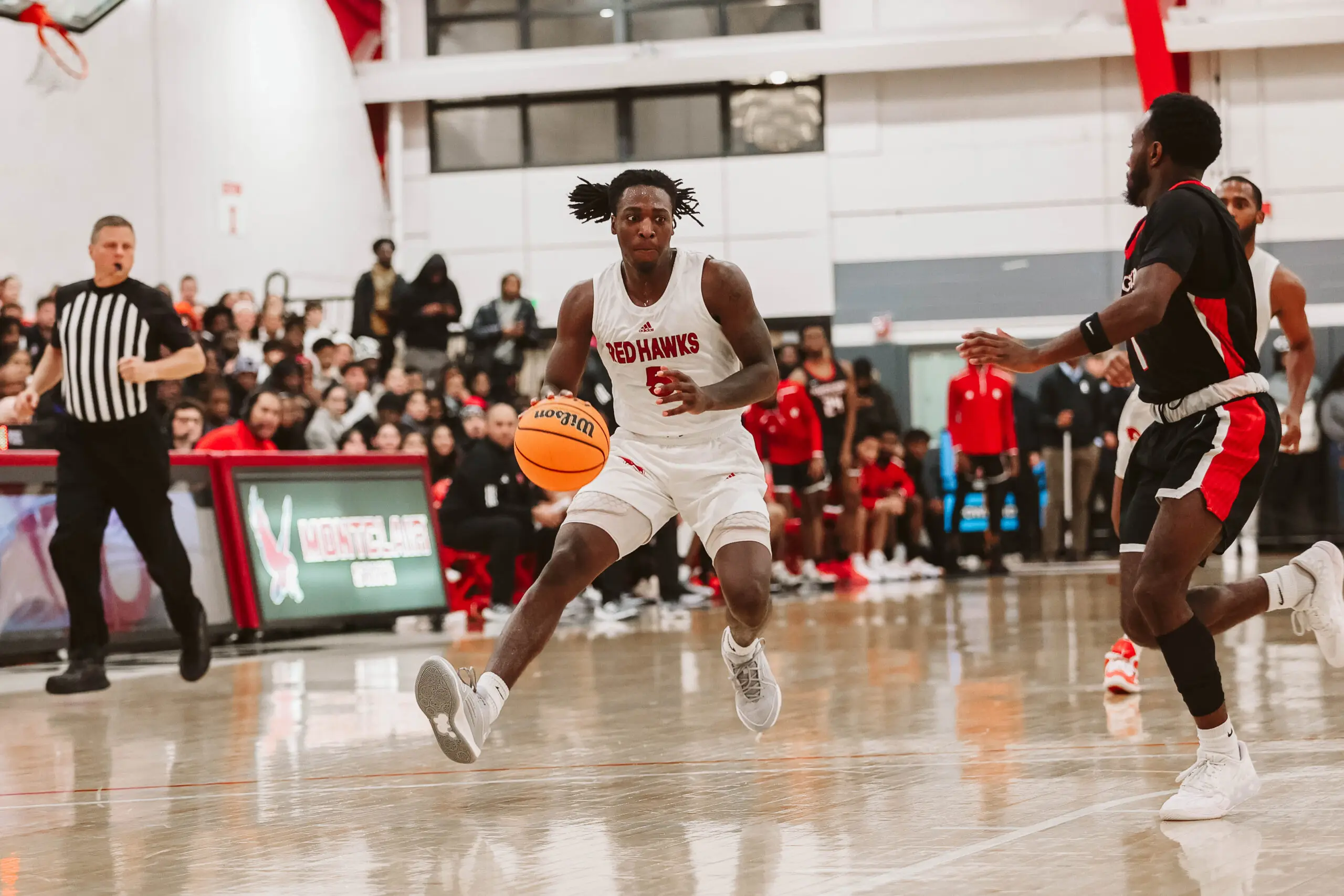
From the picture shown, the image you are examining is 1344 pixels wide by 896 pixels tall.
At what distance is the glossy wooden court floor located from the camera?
3.82 meters

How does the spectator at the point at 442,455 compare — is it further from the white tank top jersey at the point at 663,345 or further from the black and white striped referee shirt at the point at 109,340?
the white tank top jersey at the point at 663,345

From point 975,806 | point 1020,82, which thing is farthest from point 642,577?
point 1020,82

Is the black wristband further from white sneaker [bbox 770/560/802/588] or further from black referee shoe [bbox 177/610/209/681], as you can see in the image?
white sneaker [bbox 770/560/802/588]

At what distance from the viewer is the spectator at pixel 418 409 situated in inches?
554

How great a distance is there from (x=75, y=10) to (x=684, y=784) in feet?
44.2

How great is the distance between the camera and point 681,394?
15.7ft

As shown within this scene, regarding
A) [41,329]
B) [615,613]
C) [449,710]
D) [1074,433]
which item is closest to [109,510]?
[449,710]

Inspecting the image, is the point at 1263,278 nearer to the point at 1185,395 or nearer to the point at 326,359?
the point at 1185,395

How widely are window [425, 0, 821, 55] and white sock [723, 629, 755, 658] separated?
57.4 ft

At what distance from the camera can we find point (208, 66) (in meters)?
18.6

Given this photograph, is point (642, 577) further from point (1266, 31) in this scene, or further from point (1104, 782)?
point (1266, 31)

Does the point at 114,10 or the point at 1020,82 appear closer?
the point at 114,10

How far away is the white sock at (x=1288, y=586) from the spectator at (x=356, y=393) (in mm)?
10482

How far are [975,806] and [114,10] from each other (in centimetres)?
1498
